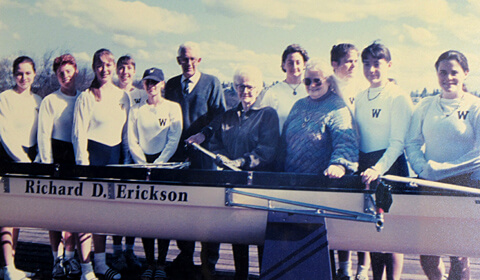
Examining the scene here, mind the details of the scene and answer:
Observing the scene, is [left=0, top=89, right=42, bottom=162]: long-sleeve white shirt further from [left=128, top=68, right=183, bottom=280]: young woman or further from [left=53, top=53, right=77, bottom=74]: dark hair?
[left=128, top=68, right=183, bottom=280]: young woman

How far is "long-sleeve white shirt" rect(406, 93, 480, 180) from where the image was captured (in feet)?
9.21

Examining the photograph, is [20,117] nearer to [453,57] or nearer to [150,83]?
[150,83]

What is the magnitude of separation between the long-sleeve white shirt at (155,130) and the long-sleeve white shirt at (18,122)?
2.41 feet

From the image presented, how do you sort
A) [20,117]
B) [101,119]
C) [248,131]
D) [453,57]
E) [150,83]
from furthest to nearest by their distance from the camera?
[20,117], [101,119], [150,83], [248,131], [453,57]

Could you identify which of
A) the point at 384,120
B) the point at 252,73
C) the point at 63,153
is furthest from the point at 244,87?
the point at 63,153

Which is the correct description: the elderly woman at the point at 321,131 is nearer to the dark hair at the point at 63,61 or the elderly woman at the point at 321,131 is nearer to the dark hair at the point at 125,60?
the dark hair at the point at 125,60

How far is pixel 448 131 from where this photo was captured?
2.84 meters

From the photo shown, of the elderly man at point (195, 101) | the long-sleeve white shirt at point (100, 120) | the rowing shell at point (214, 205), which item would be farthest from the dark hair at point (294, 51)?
the long-sleeve white shirt at point (100, 120)

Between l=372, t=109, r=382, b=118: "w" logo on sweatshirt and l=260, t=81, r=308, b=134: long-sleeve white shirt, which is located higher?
l=260, t=81, r=308, b=134: long-sleeve white shirt

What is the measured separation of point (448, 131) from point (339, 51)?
0.81 metres

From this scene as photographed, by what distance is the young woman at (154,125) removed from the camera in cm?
315

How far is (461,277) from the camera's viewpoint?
3281 millimetres

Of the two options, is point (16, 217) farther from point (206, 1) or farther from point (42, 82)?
point (206, 1)

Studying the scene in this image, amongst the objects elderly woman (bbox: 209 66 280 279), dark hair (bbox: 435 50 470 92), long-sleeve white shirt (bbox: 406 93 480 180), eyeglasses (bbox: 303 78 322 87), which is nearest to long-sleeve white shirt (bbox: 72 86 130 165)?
elderly woman (bbox: 209 66 280 279)
